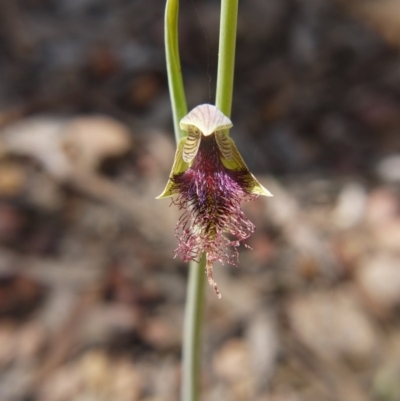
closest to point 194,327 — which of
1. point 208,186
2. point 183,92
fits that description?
point 208,186

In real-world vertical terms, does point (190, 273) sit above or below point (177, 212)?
below

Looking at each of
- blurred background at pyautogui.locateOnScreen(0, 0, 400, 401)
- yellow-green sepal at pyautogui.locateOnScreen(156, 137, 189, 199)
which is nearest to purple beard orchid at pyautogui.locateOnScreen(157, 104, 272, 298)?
yellow-green sepal at pyautogui.locateOnScreen(156, 137, 189, 199)

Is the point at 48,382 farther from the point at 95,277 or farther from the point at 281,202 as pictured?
the point at 281,202

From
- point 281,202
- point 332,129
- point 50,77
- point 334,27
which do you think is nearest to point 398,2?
point 334,27

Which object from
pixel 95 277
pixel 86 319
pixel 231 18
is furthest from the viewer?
pixel 95 277

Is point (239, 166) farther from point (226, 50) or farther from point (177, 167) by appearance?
point (226, 50)

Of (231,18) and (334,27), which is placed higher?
(334,27)
